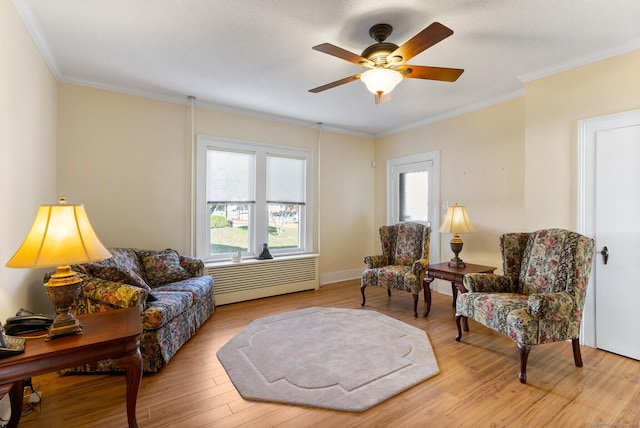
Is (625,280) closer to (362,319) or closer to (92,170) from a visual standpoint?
(362,319)

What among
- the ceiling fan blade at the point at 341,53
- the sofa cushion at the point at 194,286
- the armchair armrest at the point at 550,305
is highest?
the ceiling fan blade at the point at 341,53

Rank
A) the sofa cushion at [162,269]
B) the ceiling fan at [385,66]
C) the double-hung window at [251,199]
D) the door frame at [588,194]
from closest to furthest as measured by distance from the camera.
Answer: the ceiling fan at [385,66], the door frame at [588,194], the sofa cushion at [162,269], the double-hung window at [251,199]

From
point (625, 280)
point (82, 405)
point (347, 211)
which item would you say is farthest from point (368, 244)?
point (82, 405)

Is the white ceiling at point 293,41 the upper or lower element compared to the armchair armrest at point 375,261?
upper

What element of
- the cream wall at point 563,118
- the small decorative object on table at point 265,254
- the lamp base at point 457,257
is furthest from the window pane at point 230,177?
the cream wall at point 563,118

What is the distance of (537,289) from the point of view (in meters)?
2.80

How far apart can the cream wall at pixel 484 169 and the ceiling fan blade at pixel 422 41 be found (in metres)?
2.39

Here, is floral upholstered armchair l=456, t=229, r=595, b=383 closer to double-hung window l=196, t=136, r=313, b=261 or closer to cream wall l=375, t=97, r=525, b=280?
cream wall l=375, t=97, r=525, b=280

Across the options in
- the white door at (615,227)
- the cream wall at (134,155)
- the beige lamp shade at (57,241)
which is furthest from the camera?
the cream wall at (134,155)

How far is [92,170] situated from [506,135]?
16.5 ft

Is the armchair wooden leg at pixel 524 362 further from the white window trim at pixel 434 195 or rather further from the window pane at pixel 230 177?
the window pane at pixel 230 177

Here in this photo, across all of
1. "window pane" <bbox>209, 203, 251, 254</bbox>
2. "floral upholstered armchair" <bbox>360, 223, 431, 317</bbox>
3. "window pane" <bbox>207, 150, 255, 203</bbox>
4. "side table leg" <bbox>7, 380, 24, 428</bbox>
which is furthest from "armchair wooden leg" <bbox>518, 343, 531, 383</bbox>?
"window pane" <bbox>207, 150, 255, 203</bbox>

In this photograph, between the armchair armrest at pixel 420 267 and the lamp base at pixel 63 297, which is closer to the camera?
the lamp base at pixel 63 297

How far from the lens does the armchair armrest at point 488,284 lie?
117 inches
